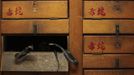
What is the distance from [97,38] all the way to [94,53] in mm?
87

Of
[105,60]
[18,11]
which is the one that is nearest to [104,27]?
[105,60]

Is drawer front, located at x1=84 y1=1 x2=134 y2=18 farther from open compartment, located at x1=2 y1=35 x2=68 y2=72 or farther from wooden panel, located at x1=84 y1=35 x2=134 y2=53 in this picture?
open compartment, located at x1=2 y1=35 x2=68 y2=72

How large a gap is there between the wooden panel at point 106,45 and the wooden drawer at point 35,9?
210 mm

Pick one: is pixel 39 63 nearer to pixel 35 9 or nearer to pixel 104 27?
pixel 35 9

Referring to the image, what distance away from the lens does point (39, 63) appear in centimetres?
154

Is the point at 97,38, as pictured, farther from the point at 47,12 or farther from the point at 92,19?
the point at 47,12

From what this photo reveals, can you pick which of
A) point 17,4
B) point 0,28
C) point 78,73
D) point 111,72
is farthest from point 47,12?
point 111,72

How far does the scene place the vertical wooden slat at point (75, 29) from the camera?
1.55 metres

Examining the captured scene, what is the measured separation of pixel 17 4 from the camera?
1569 millimetres

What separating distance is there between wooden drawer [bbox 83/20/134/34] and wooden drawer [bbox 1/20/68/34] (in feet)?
0.41

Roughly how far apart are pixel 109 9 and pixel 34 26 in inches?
17.3

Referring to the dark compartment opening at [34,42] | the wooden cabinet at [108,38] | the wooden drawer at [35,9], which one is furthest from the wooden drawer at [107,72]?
the wooden drawer at [35,9]

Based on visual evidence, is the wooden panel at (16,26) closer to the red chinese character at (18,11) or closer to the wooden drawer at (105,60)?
the red chinese character at (18,11)

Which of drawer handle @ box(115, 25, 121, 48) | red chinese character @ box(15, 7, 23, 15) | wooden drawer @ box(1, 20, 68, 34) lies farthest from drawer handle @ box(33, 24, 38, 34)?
drawer handle @ box(115, 25, 121, 48)
